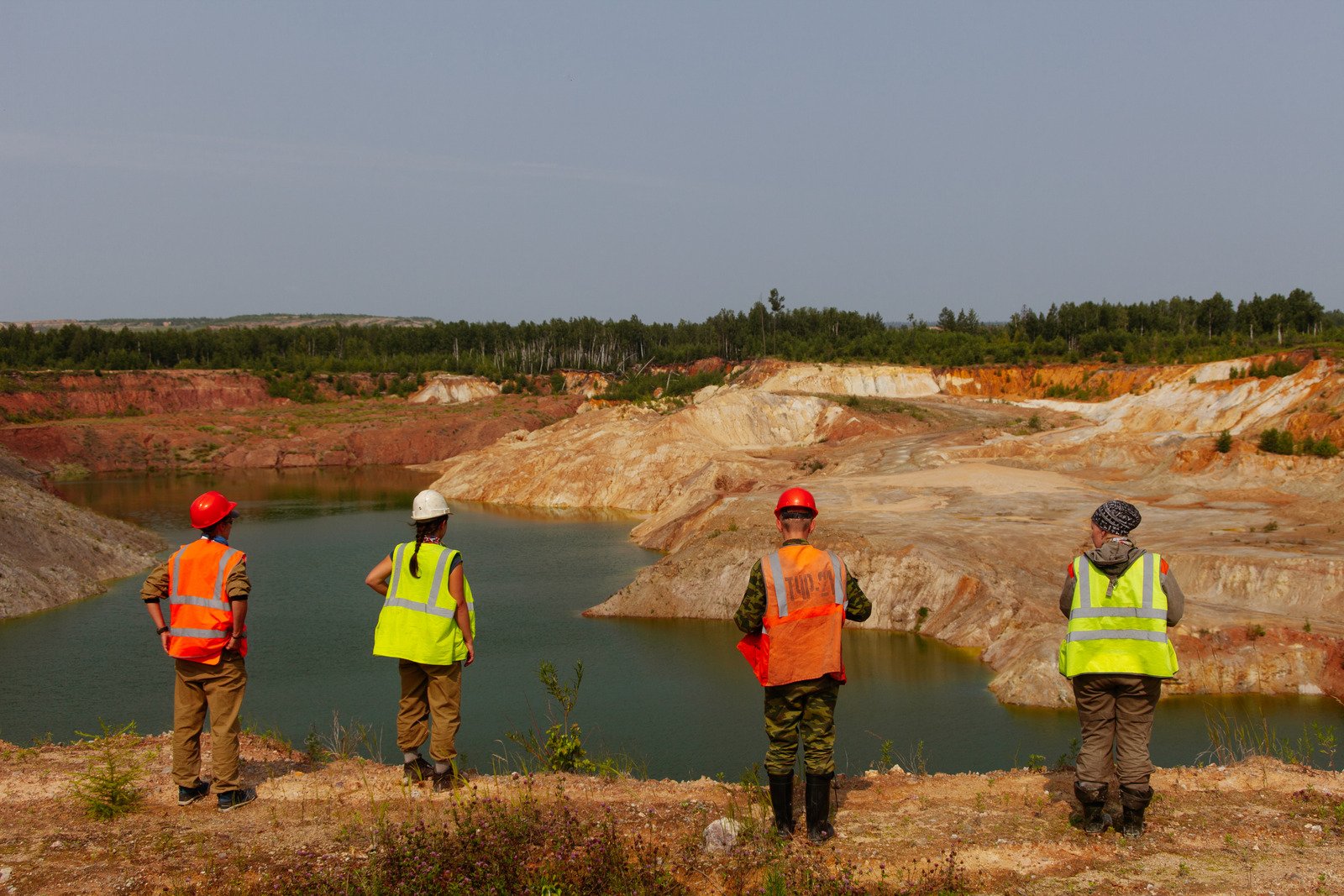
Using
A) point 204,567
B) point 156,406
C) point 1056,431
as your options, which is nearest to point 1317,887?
point 204,567

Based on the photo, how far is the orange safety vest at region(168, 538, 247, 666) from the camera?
780 centimetres

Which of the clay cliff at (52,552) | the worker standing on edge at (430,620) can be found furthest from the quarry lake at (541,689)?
the worker standing on edge at (430,620)

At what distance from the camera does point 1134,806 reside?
23.2ft

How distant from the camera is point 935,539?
1112 inches

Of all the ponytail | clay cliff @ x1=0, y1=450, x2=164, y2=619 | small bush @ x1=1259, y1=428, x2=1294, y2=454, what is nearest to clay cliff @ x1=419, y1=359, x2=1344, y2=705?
small bush @ x1=1259, y1=428, x2=1294, y2=454

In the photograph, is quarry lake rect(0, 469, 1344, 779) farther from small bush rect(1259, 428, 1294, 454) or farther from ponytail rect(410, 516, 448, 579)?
small bush rect(1259, 428, 1294, 454)

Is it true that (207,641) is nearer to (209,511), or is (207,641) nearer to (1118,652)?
(209,511)

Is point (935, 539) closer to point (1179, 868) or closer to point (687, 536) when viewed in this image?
point (687, 536)

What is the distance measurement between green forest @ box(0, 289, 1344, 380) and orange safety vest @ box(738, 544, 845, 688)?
53780 millimetres

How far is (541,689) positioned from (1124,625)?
15209 mm

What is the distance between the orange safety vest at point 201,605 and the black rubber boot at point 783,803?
426cm

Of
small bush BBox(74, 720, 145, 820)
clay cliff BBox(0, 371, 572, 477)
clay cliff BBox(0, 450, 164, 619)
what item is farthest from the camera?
clay cliff BBox(0, 371, 572, 477)

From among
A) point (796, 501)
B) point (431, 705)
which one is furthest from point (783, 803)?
point (431, 705)

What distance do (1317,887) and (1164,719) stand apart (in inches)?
515
